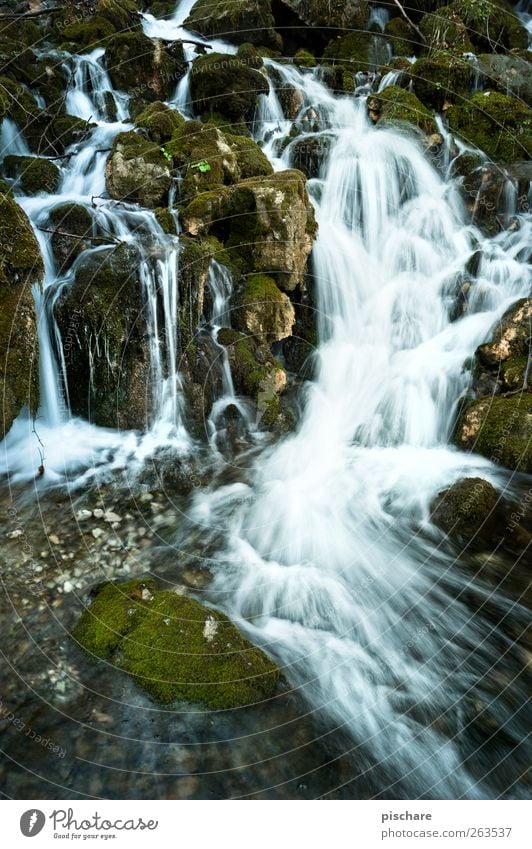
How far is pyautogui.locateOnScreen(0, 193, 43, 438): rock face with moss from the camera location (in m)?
6.16

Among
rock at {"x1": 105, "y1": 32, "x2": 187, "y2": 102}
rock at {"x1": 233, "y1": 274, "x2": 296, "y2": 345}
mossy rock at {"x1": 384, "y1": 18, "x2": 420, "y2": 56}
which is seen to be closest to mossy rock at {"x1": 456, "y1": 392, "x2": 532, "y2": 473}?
rock at {"x1": 233, "y1": 274, "x2": 296, "y2": 345}

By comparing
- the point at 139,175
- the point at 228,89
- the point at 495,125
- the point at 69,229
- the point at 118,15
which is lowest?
the point at 69,229

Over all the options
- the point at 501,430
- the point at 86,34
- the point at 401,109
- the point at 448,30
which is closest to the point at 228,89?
the point at 401,109

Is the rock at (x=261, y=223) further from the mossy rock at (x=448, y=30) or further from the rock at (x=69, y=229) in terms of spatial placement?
the mossy rock at (x=448, y=30)

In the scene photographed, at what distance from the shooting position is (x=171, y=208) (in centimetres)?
910

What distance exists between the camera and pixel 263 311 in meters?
8.62

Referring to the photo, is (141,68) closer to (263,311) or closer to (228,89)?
(228,89)

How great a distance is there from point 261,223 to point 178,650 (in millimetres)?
7426

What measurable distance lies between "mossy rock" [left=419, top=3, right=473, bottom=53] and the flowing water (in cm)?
606

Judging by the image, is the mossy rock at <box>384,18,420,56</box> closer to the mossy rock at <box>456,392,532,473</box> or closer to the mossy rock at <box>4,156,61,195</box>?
the mossy rock at <box>4,156,61,195</box>

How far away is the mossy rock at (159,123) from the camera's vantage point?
1069 cm

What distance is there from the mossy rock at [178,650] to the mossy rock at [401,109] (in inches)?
562

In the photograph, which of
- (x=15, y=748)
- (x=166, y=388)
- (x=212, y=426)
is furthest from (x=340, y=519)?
(x=15, y=748)
